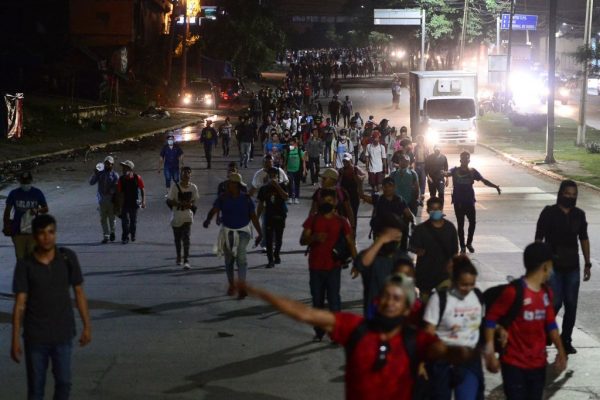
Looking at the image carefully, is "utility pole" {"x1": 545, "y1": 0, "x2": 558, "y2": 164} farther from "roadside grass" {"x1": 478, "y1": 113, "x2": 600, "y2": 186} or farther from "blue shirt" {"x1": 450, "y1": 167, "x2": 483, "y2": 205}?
"blue shirt" {"x1": 450, "y1": 167, "x2": 483, "y2": 205}

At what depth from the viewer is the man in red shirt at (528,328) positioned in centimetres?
766

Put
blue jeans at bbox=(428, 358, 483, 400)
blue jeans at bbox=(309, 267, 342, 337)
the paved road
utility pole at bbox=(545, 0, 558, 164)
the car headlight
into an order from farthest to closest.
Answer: the car headlight → utility pole at bbox=(545, 0, 558, 164) → blue jeans at bbox=(309, 267, 342, 337) → the paved road → blue jeans at bbox=(428, 358, 483, 400)

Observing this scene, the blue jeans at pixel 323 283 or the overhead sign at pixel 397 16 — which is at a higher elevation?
the overhead sign at pixel 397 16

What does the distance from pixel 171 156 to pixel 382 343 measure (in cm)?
2147

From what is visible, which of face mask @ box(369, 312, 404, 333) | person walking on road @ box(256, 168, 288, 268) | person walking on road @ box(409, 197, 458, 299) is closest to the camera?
face mask @ box(369, 312, 404, 333)

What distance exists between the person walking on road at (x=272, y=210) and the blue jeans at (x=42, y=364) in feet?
27.8

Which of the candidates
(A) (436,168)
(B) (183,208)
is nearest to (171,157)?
(A) (436,168)

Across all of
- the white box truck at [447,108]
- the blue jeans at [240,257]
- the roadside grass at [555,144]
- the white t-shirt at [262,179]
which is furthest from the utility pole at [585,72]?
the blue jeans at [240,257]

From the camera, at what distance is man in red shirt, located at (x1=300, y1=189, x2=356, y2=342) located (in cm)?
1160

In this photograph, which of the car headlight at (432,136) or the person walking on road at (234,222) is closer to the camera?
the person walking on road at (234,222)

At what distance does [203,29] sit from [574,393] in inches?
3270

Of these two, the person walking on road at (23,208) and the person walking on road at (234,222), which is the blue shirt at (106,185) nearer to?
the person walking on road at (23,208)

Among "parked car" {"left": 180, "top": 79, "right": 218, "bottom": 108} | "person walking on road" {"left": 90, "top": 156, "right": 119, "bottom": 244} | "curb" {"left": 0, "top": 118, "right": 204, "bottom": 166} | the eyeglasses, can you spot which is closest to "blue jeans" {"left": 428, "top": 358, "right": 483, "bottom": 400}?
the eyeglasses

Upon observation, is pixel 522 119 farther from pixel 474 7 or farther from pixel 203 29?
pixel 203 29
